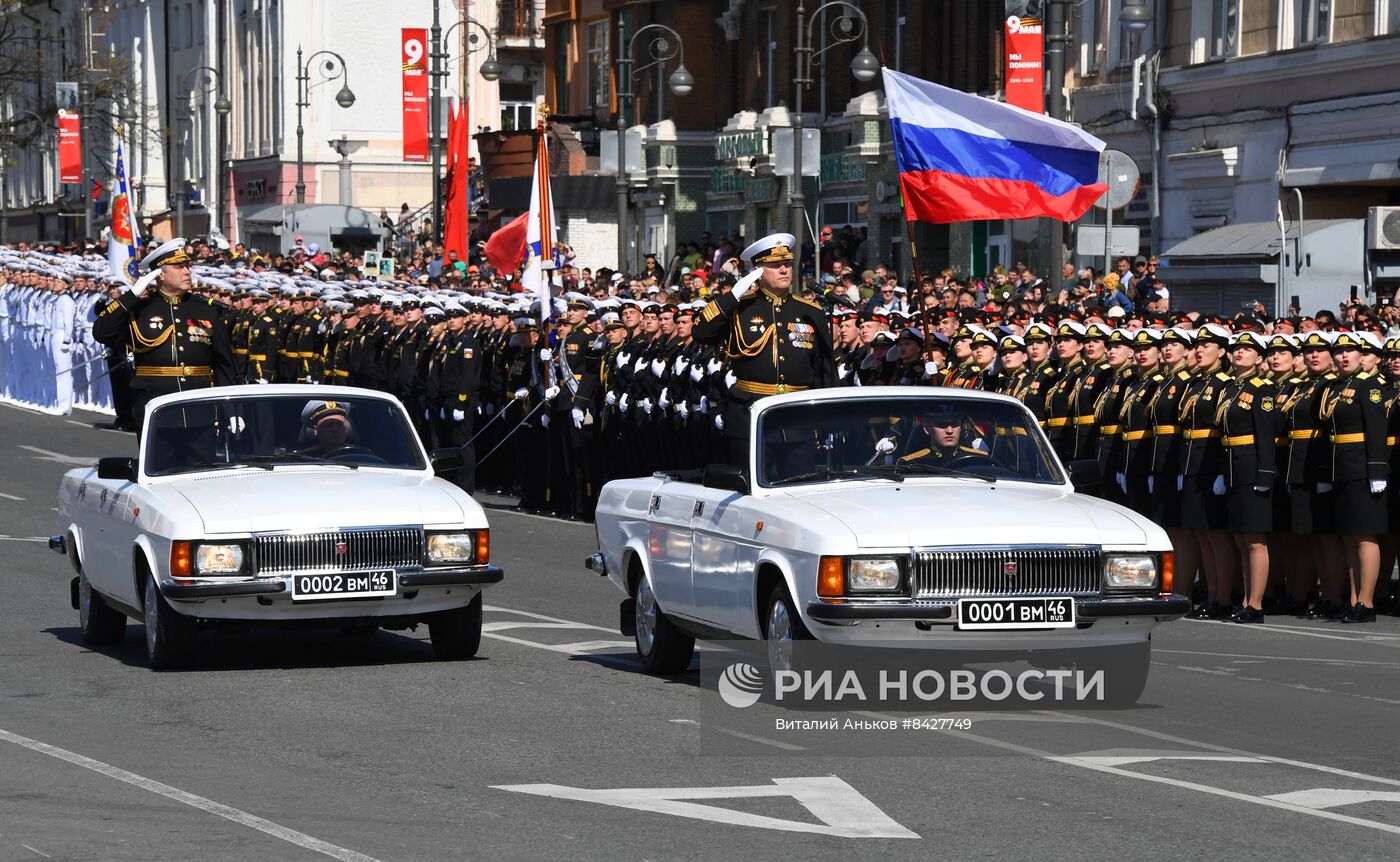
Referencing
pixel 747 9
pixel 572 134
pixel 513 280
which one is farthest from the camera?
pixel 572 134

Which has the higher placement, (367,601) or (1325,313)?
(1325,313)

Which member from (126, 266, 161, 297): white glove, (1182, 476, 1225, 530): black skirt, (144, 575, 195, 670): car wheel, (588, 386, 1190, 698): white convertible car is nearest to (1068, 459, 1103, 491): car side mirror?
(588, 386, 1190, 698): white convertible car

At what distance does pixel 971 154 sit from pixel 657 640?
21.6 feet

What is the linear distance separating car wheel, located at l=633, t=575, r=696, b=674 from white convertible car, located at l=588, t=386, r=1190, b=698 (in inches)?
0.4

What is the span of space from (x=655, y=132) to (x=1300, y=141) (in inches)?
886

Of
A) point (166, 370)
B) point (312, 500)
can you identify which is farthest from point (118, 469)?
point (166, 370)

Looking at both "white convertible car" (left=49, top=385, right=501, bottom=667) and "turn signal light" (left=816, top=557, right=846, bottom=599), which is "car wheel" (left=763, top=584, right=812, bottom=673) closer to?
"turn signal light" (left=816, top=557, right=846, bottom=599)

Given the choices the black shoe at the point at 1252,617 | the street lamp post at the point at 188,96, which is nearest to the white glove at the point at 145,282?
the black shoe at the point at 1252,617

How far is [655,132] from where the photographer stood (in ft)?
177

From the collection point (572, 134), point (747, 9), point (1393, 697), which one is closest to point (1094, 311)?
point (1393, 697)

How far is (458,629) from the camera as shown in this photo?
13750 mm

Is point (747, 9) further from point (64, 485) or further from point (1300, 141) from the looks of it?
point (64, 485)

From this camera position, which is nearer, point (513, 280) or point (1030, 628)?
point (1030, 628)

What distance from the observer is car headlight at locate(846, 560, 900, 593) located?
1101 cm
